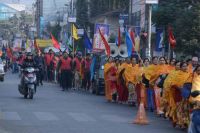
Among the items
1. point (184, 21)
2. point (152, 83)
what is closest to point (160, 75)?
point (152, 83)

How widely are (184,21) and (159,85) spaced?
942cm

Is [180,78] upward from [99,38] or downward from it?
downward

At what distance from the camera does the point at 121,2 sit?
198ft

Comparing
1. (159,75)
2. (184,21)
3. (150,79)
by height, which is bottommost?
(150,79)

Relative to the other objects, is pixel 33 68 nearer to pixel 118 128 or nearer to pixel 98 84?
pixel 98 84

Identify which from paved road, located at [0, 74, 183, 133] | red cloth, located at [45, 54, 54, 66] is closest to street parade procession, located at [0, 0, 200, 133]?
paved road, located at [0, 74, 183, 133]

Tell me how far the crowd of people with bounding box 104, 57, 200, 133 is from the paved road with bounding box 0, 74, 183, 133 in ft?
1.53

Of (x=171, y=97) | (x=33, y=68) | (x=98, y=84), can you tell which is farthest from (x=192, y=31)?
(x=171, y=97)

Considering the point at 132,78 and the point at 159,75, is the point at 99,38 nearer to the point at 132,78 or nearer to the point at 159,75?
the point at 132,78

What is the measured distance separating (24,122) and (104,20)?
170ft

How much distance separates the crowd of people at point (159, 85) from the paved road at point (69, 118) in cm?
47

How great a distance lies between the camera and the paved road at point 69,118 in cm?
1540

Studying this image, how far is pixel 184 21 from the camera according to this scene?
89.7 ft

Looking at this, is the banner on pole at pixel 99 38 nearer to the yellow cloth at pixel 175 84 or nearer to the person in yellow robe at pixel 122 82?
the person in yellow robe at pixel 122 82
